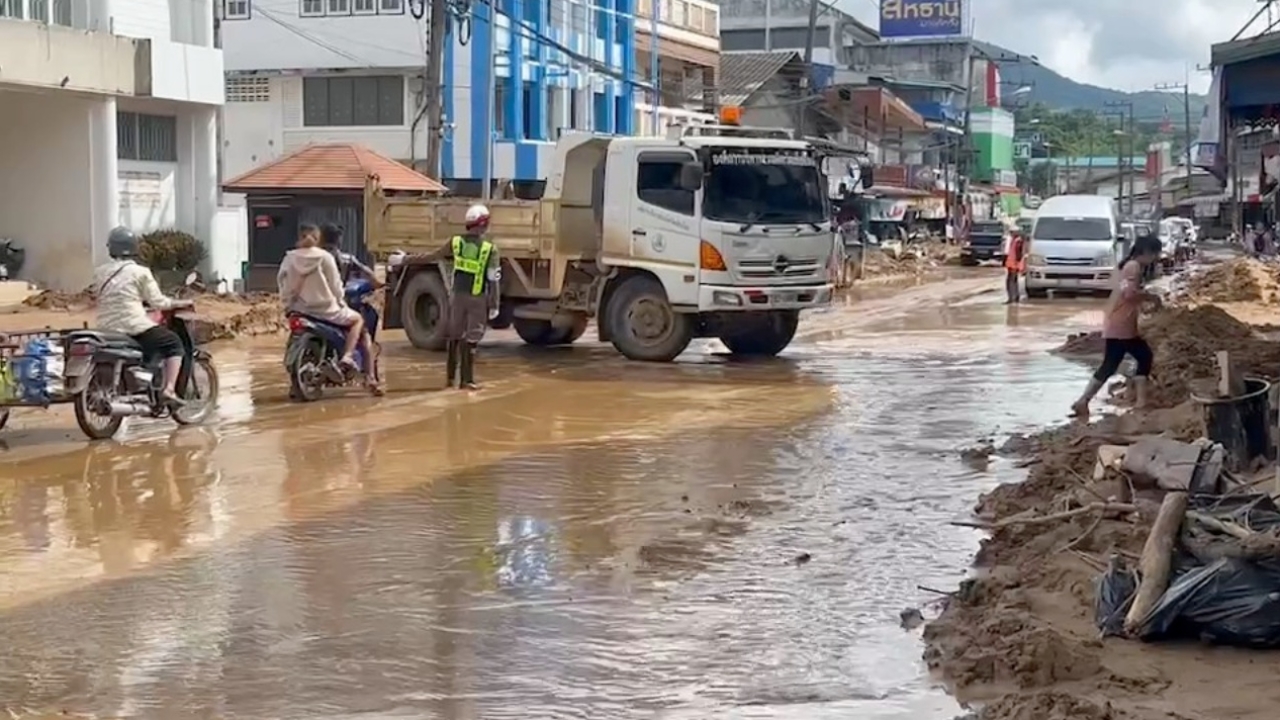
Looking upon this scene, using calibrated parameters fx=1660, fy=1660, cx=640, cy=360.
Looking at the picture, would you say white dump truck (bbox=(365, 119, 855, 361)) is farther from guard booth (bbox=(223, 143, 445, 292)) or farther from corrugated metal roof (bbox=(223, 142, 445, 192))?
corrugated metal roof (bbox=(223, 142, 445, 192))

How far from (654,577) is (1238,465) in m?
3.49

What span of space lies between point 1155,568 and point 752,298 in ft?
38.1

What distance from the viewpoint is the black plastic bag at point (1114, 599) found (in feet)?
21.0

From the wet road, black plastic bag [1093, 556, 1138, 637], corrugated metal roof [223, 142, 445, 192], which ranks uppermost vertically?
corrugated metal roof [223, 142, 445, 192]

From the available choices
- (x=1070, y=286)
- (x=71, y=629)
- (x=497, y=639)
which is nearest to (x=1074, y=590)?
(x=497, y=639)

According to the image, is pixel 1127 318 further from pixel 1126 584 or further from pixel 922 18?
pixel 922 18

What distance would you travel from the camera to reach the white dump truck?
17797mm

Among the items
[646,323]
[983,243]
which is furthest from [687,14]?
[646,323]

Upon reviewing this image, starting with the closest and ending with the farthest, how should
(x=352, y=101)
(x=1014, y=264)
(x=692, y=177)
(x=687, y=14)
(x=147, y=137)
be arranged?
(x=692, y=177) → (x=147, y=137) → (x=1014, y=264) → (x=352, y=101) → (x=687, y=14)

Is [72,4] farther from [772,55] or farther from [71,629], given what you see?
[772,55]

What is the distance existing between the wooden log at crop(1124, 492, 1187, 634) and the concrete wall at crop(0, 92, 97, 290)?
A: 78.0 ft

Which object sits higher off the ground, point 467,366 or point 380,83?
point 380,83

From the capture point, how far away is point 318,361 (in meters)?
14.7

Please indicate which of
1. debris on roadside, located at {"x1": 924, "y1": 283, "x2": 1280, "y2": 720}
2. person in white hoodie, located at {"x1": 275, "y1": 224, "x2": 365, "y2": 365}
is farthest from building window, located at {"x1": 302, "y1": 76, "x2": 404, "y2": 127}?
debris on roadside, located at {"x1": 924, "y1": 283, "x2": 1280, "y2": 720}
